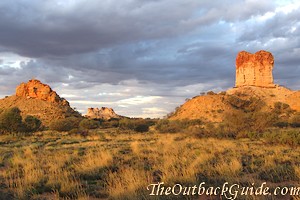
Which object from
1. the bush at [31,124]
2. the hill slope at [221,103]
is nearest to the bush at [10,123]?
the bush at [31,124]

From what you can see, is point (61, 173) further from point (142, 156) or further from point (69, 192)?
point (142, 156)

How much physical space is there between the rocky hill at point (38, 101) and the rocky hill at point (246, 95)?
29.8 meters

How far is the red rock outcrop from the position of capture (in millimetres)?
91312

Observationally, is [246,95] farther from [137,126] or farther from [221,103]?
[137,126]

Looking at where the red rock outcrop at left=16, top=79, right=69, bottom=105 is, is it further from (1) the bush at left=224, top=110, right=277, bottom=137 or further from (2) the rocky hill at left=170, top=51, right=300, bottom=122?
(1) the bush at left=224, top=110, right=277, bottom=137

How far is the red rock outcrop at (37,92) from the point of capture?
91312 mm

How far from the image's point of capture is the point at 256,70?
11556 cm

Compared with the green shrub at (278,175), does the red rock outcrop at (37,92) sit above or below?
above

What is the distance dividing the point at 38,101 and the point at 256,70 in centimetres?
7294

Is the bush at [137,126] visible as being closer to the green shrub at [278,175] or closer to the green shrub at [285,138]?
the green shrub at [285,138]

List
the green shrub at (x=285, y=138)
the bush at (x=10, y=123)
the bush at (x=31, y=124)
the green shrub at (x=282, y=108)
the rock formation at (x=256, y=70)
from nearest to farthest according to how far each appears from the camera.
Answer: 1. the green shrub at (x=285, y=138)
2. the bush at (x=10, y=123)
3. the bush at (x=31, y=124)
4. the green shrub at (x=282, y=108)
5. the rock formation at (x=256, y=70)

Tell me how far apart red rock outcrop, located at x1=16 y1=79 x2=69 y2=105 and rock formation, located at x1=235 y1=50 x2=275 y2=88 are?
62760 mm

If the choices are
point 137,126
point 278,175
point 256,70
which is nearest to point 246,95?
point 256,70

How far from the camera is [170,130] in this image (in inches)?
1881
